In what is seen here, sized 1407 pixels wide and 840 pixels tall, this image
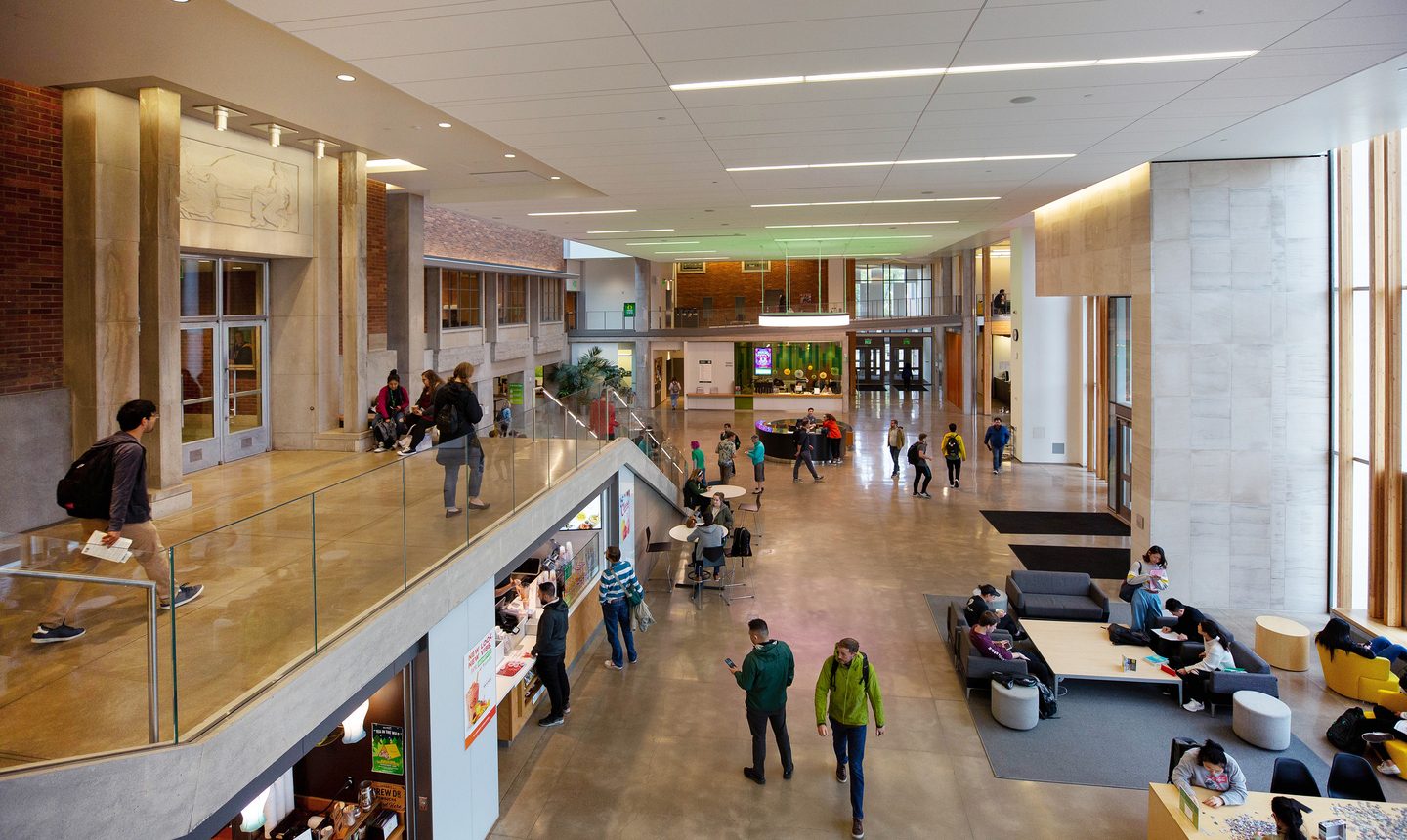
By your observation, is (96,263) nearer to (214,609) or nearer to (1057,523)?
(214,609)

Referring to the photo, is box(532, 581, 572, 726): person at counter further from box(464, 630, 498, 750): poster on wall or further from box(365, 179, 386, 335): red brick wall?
box(365, 179, 386, 335): red brick wall

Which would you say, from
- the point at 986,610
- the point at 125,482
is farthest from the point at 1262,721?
the point at 125,482

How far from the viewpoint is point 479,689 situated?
6707 mm

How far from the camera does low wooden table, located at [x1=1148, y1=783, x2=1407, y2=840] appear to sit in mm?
5242

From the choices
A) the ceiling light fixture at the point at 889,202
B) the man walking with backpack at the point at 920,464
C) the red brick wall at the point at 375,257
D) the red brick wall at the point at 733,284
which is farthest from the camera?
the red brick wall at the point at 733,284

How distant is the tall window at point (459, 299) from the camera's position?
20.2m

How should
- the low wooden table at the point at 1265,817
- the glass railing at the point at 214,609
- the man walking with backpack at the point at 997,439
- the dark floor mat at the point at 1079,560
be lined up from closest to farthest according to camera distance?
the glass railing at the point at 214,609 < the low wooden table at the point at 1265,817 < the dark floor mat at the point at 1079,560 < the man walking with backpack at the point at 997,439

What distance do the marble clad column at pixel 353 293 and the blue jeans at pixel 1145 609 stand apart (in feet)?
34.5

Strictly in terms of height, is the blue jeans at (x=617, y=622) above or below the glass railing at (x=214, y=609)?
below

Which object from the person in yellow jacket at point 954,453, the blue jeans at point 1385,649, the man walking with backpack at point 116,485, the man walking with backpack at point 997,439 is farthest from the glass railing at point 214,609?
the man walking with backpack at point 997,439

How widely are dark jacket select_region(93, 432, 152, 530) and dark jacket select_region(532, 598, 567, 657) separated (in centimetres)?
366

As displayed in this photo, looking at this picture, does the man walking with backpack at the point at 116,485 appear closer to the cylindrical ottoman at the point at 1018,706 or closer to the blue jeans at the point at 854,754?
the blue jeans at the point at 854,754

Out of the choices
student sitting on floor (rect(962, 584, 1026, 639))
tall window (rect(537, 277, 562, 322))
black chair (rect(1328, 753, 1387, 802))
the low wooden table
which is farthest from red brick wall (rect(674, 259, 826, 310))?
the low wooden table

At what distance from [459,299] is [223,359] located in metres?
10.0
